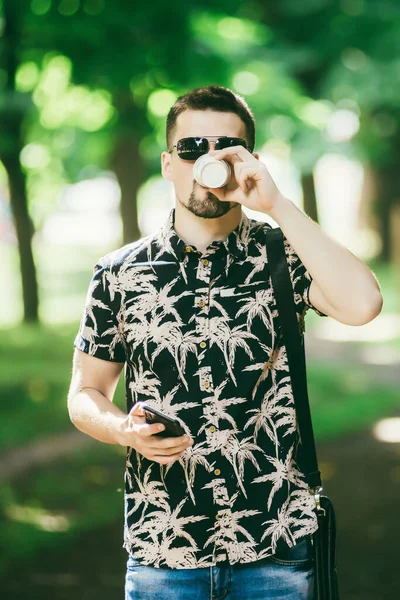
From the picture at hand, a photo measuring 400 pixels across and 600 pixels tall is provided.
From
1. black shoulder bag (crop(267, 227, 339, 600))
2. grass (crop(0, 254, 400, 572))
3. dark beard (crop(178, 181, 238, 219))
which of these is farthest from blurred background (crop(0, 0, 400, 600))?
dark beard (crop(178, 181, 238, 219))

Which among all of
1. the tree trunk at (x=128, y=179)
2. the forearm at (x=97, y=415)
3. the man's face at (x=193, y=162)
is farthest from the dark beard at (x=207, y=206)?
the tree trunk at (x=128, y=179)

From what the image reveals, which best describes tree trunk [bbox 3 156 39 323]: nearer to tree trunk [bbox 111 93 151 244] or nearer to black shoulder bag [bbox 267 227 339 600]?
tree trunk [bbox 111 93 151 244]

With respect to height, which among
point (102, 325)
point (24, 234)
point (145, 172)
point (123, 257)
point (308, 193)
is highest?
point (308, 193)

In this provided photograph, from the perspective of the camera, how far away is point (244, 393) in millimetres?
2709

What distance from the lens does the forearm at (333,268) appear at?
8.66 ft

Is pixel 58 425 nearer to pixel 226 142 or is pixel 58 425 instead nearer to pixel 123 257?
pixel 123 257

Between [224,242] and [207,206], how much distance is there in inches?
5.0

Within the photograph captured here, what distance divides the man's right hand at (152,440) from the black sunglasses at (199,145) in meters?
0.80

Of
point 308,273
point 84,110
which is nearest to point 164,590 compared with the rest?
point 308,273

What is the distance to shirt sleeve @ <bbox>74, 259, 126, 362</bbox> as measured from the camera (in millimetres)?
2844

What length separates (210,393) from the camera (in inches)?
107

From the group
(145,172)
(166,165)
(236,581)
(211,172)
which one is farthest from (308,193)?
(236,581)

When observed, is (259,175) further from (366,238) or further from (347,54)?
(366,238)

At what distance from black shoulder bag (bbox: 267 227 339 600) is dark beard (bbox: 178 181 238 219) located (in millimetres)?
183
